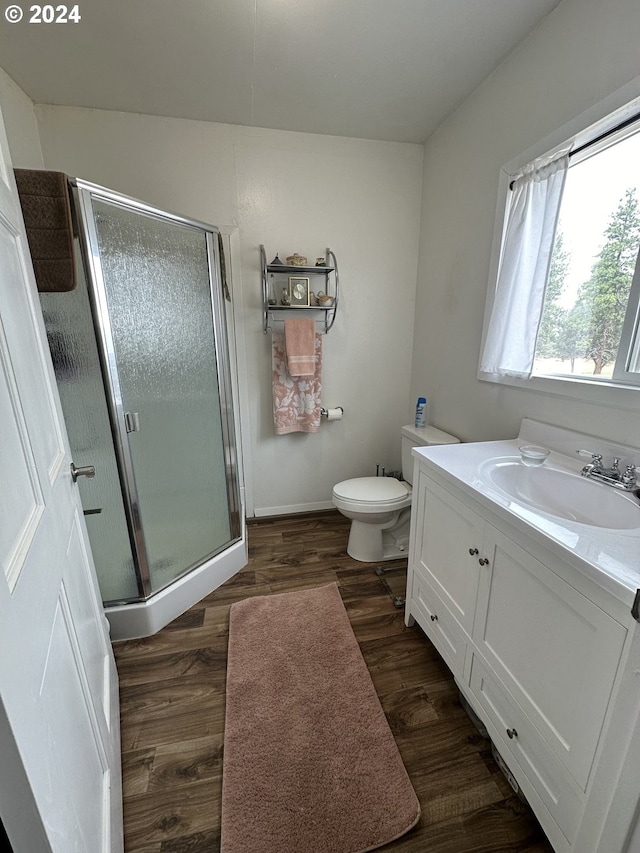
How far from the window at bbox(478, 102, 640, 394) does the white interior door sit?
1.57 metres

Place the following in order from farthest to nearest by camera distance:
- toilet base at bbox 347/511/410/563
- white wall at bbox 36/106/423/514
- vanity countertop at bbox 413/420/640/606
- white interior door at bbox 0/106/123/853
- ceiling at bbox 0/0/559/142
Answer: toilet base at bbox 347/511/410/563 → white wall at bbox 36/106/423/514 → ceiling at bbox 0/0/559/142 → vanity countertop at bbox 413/420/640/606 → white interior door at bbox 0/106/123/853

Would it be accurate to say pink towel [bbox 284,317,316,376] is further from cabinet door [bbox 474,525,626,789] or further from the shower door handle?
cabinet door [bbox 474,525,626,789]

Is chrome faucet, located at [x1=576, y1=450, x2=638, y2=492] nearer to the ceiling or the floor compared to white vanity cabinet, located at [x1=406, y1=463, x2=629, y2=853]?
nearer to the ceiling

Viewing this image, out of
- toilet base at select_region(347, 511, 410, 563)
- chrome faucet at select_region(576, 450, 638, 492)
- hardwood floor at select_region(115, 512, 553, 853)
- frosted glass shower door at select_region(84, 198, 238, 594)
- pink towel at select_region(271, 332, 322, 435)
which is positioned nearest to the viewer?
hardwood floor at select_region(115, 512, 553, 853)

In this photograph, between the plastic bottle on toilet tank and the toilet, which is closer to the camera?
the toilet

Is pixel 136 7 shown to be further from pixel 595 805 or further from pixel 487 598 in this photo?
pixel 595 805

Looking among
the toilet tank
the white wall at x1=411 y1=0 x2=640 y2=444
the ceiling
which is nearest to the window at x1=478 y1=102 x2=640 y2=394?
the white wall at x1=411 y1=0 x2=640 y2=444

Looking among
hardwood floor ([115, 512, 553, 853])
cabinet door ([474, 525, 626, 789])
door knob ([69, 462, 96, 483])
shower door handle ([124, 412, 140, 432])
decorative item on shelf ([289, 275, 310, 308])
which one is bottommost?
hardwood floor ([115, 512, 553, 853])

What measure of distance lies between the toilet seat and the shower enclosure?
0.68 metres

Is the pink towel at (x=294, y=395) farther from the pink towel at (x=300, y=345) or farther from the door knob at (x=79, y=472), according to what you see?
the door knob at (x=79, y=472)

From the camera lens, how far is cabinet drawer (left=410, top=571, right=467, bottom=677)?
1.18m

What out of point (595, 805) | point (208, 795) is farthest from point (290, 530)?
point (595, 805)

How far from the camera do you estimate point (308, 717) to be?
120 centimetres

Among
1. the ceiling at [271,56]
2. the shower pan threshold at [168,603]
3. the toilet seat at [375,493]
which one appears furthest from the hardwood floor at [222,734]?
the ceiling at [271,56]
